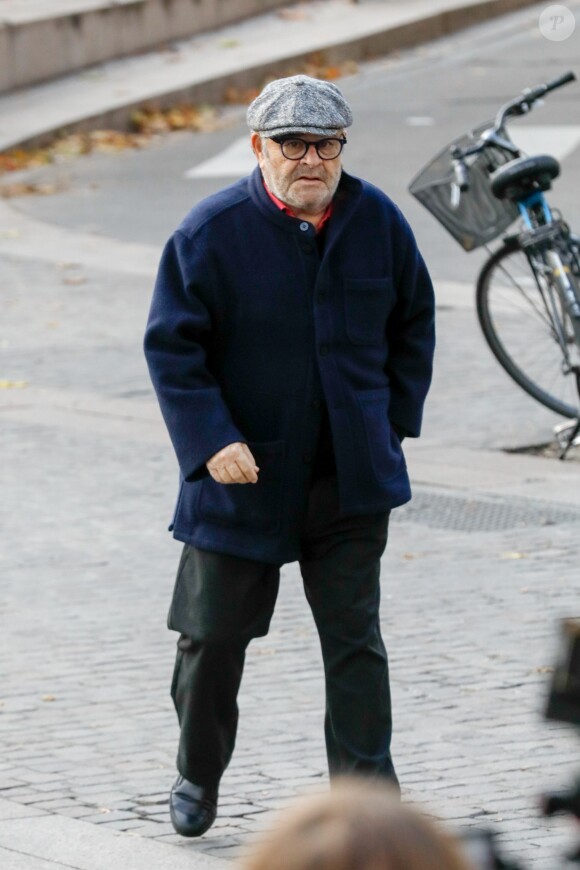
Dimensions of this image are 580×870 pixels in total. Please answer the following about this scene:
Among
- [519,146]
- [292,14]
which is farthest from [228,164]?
[292,14]

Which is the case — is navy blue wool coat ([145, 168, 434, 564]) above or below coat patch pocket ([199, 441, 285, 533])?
above

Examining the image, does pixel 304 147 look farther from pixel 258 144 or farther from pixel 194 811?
pixel 194 811

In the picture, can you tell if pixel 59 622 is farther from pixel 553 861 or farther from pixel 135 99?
pixel 135 99

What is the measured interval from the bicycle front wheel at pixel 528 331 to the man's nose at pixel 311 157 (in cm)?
413

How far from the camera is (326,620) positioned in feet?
13.8

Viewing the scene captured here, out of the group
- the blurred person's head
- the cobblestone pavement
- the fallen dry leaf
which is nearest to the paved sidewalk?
the fallen dry leaf

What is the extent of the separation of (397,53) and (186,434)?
17759 millimetres

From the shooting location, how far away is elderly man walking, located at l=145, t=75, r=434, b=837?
410cm

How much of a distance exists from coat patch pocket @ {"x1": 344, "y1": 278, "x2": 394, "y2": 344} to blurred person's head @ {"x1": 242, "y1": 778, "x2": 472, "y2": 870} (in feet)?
8.49

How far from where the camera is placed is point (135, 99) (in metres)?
17.4

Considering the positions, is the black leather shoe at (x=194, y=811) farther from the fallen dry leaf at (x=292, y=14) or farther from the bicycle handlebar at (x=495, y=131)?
the fallen dry leaf at (x=292, y=14)

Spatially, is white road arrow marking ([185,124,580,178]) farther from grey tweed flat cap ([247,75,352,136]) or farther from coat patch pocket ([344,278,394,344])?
grey tweed flat cap ([247,75,352,136])

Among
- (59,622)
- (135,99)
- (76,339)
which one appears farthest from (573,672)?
(135,99)

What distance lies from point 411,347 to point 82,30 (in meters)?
15.1
